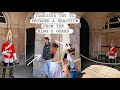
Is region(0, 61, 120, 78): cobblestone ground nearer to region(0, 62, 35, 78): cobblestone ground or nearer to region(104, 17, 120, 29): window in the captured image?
region(0, 62, 35, 78): cobblestone ground

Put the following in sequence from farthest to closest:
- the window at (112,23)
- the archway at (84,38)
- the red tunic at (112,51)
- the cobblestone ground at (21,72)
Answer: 1. the window at (112,23)
2. the archway at (84,38)
3. the red tunic at (112,51)
4. the cobblestone ground at (21,72)

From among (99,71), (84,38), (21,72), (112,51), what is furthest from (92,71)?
(21,72)

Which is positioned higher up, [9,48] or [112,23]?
[112,23]

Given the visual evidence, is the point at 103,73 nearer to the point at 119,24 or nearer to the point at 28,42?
the point at 119,24

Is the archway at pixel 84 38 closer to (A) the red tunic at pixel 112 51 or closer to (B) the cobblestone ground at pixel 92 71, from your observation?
(B) the cobblestone ground at pixel 92 71

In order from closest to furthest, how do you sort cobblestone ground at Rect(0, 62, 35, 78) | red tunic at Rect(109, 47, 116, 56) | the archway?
cobblestone ground at Rect(0, 62, 35, 78), red tunic at Rect(109, 47, 116, 56), the archway

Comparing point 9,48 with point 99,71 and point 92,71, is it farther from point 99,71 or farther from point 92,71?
point 99,71

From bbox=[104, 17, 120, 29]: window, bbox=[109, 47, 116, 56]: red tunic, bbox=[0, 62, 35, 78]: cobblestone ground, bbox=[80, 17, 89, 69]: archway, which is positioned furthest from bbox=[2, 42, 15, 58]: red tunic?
bbox=[104, 17, 120, 29]: window

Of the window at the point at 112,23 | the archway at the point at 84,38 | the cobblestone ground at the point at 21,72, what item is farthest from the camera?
the window at the point at 112,23

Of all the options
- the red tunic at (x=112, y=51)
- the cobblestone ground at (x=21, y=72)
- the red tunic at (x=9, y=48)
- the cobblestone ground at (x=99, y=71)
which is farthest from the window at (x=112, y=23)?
the red tunic at (x=9, y=48)
